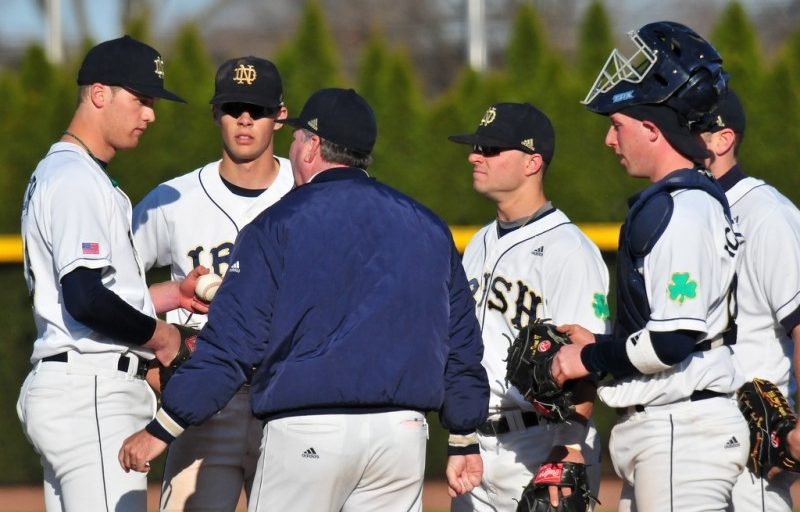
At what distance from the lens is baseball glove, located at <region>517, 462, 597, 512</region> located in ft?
14.3

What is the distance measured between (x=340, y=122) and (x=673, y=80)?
1113 mm

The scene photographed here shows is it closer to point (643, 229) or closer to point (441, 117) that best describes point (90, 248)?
point (643, 229)

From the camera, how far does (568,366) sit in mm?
4211

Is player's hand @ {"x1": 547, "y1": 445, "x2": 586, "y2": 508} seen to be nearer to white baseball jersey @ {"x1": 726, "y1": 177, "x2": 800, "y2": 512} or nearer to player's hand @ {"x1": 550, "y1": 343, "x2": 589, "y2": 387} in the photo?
player's hand @ {"x1": 550, "y1": 343, "x2": 589, "y2": 387}

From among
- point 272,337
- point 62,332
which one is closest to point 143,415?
point 62,332

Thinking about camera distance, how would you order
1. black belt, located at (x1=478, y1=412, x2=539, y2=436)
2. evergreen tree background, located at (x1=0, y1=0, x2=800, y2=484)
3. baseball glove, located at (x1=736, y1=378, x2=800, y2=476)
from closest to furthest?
1. baseball glove, located at (x1=736, y1=378, x2=800, y2=476)
2. black belt, located at (x1=478, y1=412, x2=539, y2=436)
3. evergreen tree background, located at (x1=0, y1=0, x2=800, y2=484)

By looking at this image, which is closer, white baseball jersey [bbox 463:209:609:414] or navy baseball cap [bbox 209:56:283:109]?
white baseball jersey [bbox 463:209:609:414]

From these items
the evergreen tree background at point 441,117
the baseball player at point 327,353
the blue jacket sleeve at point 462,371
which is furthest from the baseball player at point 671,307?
the evergreen tree background at point 441,117

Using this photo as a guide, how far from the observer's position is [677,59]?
14.0 ft

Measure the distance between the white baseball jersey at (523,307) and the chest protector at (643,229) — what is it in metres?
0.59

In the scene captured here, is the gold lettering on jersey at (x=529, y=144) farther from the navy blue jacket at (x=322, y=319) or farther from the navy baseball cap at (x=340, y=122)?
the navy blue jacket at (x=322, y=319)

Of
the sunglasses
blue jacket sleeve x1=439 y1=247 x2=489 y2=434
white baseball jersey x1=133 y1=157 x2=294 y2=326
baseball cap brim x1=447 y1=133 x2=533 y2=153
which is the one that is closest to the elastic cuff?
blue jacket sleeve x1=439 y1=247 x2=489 y2=434

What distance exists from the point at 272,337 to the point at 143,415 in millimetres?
923

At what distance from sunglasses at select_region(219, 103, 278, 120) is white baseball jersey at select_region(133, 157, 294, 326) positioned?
29 centimetres
